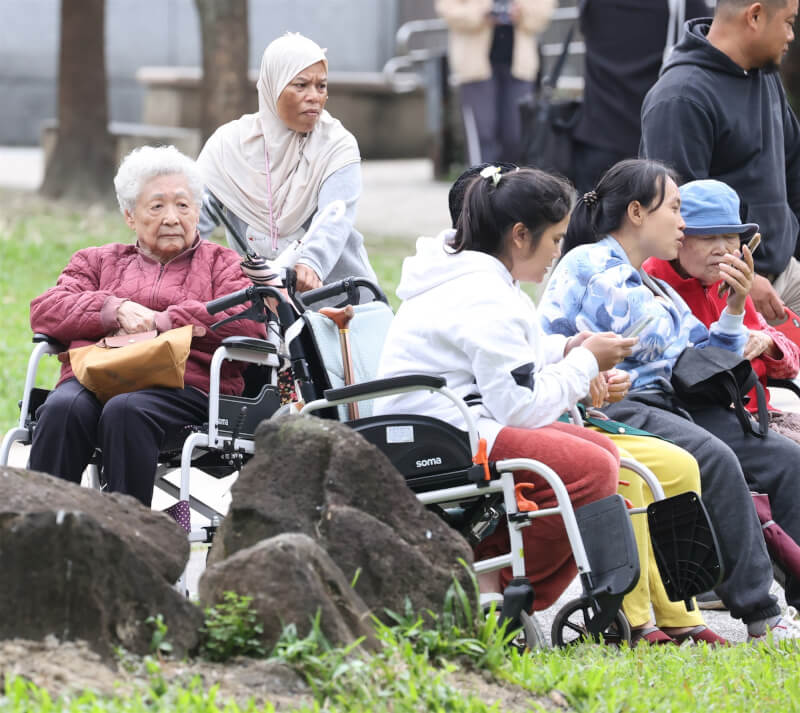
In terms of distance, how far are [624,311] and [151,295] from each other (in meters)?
1.67

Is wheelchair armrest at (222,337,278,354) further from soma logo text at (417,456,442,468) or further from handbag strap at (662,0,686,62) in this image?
handbag strap at (662,0,686,62)

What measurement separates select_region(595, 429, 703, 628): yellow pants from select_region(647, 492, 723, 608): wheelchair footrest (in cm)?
6

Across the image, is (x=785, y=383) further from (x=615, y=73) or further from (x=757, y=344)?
(x=615, y=73)

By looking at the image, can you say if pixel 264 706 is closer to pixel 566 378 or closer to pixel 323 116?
pixel 566 378

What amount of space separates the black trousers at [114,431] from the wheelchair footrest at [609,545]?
1.46m

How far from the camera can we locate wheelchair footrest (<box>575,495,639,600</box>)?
420 centimetres

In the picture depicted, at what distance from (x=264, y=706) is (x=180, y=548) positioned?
22.8 inches

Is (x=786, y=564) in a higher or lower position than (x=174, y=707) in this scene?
lower

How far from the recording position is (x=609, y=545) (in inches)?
168

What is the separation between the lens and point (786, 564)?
5066mm

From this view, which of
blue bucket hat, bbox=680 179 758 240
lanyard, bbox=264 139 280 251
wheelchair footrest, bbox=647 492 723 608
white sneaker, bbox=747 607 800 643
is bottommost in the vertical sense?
white sneaker, bbox=747 607 800 643

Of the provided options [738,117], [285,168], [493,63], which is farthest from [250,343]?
[493,63]

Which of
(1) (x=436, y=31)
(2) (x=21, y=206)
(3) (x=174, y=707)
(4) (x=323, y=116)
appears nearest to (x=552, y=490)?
(3) (x=174, y=707)

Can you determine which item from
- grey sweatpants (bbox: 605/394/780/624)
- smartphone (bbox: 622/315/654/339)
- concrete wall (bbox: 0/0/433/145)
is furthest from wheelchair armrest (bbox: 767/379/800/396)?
concrete wall (bbox: 0/0/433/145)
